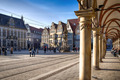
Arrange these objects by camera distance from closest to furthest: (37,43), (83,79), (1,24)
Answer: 1. (83,79)
2. (1,24)
3. (37,43)

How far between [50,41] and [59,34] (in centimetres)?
643

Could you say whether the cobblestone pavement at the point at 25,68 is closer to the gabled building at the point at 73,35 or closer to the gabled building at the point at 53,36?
the gabled building at the point at 73,35

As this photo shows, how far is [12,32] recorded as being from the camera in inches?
2048

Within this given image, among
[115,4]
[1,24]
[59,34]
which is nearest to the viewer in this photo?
[115,4]

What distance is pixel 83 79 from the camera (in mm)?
4910

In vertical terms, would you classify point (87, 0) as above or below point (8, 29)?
below

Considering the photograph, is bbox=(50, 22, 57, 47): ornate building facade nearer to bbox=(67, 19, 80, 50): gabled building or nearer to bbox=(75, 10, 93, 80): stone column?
bbox=(67, 19, 80, 50): gabled building

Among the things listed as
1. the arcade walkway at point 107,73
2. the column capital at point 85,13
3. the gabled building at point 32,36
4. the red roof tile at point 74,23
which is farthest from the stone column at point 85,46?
the gabled building at point 32,36

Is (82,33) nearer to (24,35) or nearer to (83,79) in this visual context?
(83,79)

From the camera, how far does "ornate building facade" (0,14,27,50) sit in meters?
48.2

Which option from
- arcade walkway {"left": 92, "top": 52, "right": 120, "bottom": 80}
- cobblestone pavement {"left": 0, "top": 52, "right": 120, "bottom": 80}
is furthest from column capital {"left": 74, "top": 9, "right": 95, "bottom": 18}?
arcade walkway {"left": 92, "top": 52, "right": 120, "bottom": 80}

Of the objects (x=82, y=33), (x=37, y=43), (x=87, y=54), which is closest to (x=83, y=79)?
(x=87, y=54)

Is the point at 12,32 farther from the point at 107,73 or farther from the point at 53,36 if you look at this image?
the point at 107,73

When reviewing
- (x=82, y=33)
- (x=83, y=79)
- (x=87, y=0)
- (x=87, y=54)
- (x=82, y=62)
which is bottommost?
(x=83, y=79)
